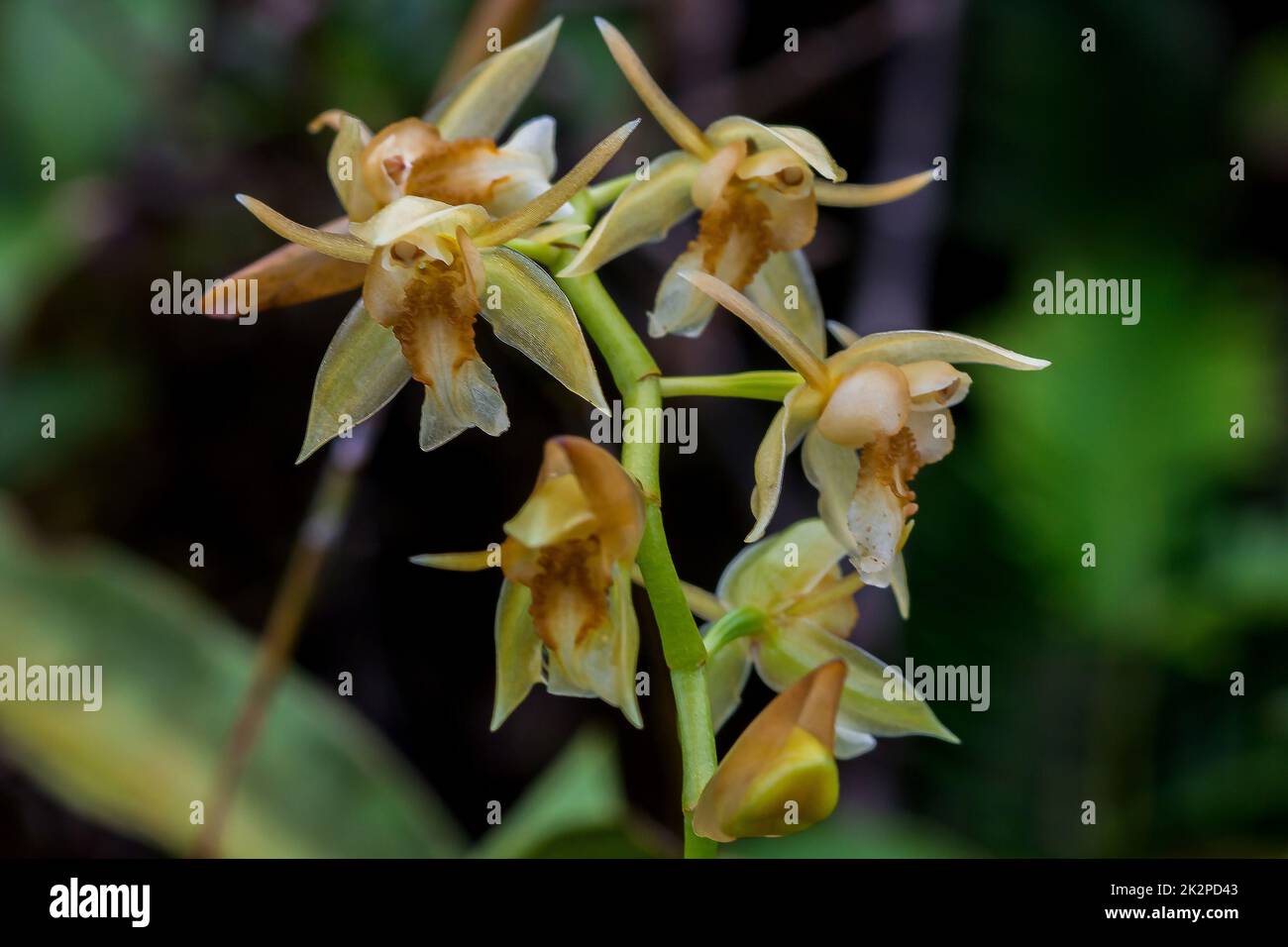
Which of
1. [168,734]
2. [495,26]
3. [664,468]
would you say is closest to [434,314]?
[495,26]

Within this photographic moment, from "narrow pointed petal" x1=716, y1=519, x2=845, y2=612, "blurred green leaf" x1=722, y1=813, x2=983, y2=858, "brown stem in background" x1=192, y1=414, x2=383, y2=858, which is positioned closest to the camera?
"narrow pointed petal" x1=716, y1=519, x2=845, y2=612

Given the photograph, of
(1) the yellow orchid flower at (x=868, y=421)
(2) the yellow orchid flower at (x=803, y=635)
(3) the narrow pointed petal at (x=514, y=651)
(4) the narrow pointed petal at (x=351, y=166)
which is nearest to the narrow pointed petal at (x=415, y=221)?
(4) the narrow pointed petal at (x=351, y=166)

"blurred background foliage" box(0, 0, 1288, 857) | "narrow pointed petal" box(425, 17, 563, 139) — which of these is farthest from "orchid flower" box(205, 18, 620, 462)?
"blurred background foliage" box(0, 0, 1288, 857)

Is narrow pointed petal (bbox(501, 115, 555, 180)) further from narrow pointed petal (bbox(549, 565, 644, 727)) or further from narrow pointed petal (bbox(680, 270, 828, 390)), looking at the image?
narrow pointed petal (bbox(549, 565, 644, 727))

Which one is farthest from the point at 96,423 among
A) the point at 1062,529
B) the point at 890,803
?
the point at 1062,529

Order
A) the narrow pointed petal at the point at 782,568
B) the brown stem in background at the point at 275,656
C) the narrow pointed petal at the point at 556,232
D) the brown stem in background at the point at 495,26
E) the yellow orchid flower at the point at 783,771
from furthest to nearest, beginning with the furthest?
the brown stem in background at the point at 275,656
the brown stem in background at the point at 495,26
the narrow pointed petal at the point at 782,568
the narrow pointed petal at the point at 556,232
the yellow orchid flower at the point at 783,771

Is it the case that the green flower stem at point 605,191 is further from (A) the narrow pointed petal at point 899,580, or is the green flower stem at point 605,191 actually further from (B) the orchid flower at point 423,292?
(A) the narrow pointed petal at point 899,580
